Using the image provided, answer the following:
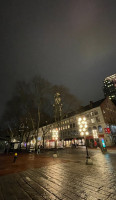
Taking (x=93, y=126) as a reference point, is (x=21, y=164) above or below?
below

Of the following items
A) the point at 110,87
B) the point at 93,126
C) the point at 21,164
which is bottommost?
the point at 21,164

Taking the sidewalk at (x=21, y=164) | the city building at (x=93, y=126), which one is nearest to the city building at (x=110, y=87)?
the city building at (x=93, y=126)

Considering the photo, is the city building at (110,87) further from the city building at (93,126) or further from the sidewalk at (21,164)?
the sidewalk at (21,164)

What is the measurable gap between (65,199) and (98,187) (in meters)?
1.56

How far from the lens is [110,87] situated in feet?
328

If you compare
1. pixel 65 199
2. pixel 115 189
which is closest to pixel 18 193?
pixel 65 199

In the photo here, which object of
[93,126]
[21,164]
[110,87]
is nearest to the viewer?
[21,164]

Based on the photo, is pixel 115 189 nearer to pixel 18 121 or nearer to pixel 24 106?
pixel 24 106

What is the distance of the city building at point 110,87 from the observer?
94.2m

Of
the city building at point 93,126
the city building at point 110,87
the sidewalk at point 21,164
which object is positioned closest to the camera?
the sidewalk at point 21,164

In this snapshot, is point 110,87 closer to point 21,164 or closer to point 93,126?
point 93,126

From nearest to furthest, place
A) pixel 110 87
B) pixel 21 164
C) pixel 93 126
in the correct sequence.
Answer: pixel 21 164
pixel 93 126
pixel 110 87

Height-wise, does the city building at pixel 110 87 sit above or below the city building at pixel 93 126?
above

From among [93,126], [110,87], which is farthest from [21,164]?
[110,87]
